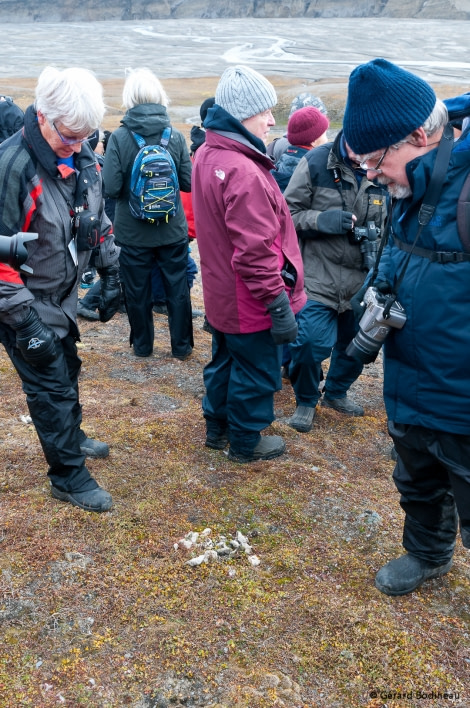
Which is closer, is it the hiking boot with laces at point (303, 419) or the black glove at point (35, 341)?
the black glove at point (35, 341)

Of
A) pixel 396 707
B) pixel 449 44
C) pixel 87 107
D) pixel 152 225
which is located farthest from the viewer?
pixel 449 44

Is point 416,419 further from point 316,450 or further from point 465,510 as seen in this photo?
point 316,450

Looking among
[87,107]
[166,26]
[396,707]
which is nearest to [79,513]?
[396,707]

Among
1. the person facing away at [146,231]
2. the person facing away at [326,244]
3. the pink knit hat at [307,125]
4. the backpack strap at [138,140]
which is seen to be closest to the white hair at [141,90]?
the person facing away at [146,231]

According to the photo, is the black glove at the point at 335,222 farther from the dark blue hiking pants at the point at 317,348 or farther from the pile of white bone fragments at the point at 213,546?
the pile of white bone fragments at the point at 213,546

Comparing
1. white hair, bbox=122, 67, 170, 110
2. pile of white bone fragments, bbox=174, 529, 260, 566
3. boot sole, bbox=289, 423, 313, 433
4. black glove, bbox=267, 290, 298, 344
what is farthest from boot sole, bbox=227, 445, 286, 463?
white hair, bbox=122, 67, 170, 110

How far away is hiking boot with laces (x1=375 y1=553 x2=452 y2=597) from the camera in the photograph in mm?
3729

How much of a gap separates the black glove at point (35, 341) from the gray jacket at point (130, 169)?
9.65ft

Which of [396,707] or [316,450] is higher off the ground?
[396,707]

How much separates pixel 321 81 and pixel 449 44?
34.3 m

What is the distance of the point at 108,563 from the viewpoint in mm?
3865

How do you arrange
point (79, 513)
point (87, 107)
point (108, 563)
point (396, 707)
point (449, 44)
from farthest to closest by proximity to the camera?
point (449, 44), point (79, 513), point (108, 563), point (87, 107), point (396, 707)

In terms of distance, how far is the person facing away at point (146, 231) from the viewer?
6.28m

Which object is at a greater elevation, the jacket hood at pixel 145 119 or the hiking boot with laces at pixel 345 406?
the jacket hood at pixel 145 119
